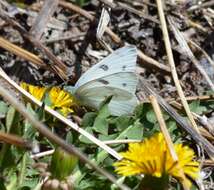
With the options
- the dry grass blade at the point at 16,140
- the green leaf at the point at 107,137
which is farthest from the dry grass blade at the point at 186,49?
the dry grass blade at the point at 16,140

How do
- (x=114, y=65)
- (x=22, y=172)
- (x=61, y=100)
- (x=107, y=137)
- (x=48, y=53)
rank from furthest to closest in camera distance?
(x=48, y=53) → (x=114, y=65) → (x=61, y=100) → (x=107, y=137) → (x=22, y=172)

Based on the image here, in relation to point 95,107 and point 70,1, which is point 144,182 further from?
point 70,1

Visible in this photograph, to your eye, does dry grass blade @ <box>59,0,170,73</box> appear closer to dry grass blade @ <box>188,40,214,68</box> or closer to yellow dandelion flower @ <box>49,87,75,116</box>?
dry grass blade @ <box>188,40,214,68</box>

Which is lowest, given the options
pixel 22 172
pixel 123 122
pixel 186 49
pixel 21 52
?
pixel 22 172

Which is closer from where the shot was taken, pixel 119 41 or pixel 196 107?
pixel 196 107

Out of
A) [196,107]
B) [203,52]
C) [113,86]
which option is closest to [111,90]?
[113,86]

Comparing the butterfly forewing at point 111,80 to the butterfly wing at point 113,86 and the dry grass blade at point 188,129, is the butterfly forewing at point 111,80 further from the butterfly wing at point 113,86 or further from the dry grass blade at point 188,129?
the dry grass blade at point 188,129

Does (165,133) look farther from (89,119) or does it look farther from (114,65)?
(114,65)
